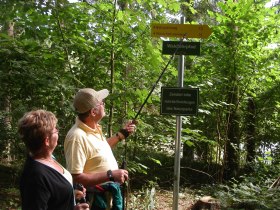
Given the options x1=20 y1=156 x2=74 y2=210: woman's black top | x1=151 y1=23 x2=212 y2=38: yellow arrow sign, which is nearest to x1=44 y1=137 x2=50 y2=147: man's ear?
x1=20 y1=156 x2=74 y2=210: woman's black top

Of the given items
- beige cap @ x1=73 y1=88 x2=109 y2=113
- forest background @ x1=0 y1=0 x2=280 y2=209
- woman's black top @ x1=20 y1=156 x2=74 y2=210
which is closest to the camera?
woman's black top @ x1=20 y1=156 x2=74 y2=210

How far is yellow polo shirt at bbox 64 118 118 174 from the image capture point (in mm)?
2434

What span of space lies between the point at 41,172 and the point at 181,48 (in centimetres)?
269

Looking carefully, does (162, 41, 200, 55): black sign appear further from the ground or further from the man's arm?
the ground

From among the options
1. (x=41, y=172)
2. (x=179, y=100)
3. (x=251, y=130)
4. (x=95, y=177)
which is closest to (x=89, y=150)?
(x=95, y=177)

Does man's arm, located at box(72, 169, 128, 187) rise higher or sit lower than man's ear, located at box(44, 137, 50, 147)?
lower

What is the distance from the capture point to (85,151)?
2504mm

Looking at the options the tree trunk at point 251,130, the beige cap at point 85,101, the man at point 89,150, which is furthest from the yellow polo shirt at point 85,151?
the tree trunk at point 251,130

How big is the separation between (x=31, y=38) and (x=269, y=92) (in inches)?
229

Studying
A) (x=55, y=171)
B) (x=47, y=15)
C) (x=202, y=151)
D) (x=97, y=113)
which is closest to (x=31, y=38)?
(x=47, y=15)

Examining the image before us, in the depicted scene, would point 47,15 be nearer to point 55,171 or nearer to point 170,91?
point 170,91

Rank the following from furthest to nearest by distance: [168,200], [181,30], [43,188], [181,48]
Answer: [168,200], [181,48], [181,30], [43,188]

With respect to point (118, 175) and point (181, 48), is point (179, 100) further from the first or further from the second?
point (118, 175)

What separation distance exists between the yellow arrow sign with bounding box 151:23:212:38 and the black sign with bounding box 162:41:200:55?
135mm
